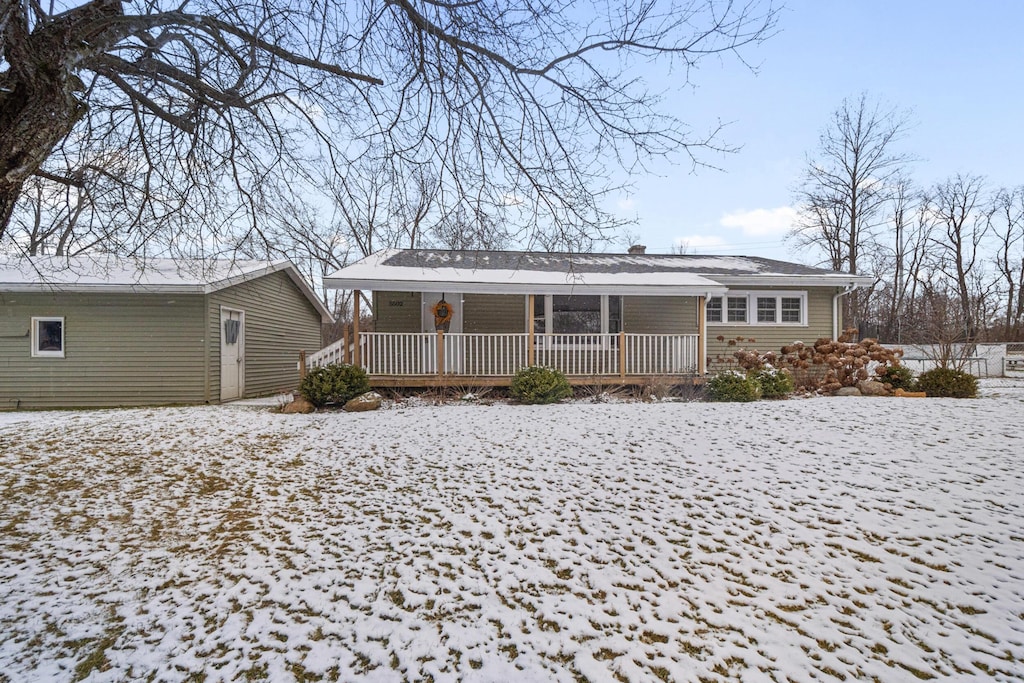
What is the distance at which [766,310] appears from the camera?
12359 mm

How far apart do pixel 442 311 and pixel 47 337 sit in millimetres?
8252

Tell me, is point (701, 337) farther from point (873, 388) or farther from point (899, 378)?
point (899, 378)

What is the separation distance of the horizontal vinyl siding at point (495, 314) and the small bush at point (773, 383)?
5.12 m

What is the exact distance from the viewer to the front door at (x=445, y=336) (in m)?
10.0

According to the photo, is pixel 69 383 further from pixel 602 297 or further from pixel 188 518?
pixel 602 297

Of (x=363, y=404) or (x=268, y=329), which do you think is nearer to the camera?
(x=363, y=404)

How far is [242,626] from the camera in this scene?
276 centimetres

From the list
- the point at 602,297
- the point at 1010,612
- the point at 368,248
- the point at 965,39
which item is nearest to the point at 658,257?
the point at 602,297

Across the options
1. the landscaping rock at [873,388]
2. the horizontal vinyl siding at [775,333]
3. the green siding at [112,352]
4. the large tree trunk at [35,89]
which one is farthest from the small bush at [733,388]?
the green siding at [112,352]

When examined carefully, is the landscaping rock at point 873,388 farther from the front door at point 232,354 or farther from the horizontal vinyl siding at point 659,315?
the front door at point 232,354

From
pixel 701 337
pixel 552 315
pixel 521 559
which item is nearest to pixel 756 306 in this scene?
pixel 701 337

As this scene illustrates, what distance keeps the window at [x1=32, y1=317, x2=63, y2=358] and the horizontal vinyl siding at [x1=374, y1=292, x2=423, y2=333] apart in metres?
6.45

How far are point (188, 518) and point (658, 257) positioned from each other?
45.3 feet

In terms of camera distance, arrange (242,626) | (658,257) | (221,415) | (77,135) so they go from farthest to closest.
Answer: (658,257) → (221,415) → (77,135) → (242,626)
